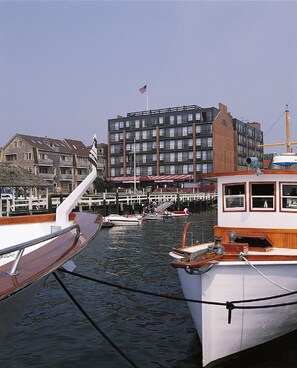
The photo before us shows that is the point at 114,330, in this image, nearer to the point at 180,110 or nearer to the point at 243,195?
the point at 243,195

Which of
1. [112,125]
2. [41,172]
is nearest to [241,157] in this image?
[112,125]

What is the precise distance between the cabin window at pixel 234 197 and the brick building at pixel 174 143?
70666 millimetres

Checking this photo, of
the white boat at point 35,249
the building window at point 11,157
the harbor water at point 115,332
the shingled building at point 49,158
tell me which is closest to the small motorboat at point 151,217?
the harbor water at point 115,332

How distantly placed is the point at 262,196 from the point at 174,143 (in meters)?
76.6

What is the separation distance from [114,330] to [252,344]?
369 cm

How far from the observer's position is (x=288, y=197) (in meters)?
9.87

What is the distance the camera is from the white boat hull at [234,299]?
7.83 metres

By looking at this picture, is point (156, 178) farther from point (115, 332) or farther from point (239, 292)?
point (239, 292)

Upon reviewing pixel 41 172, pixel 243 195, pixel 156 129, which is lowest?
pixel 243 195

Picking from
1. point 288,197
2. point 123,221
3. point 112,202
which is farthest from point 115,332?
point 112,202

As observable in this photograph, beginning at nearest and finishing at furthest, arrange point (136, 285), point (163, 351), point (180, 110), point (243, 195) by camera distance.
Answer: point (163, 351) → point (243, 195) → point (136, 285) → point (180, 110)

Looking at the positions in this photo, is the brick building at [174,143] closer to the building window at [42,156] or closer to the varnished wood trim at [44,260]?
the building window at [42,156]

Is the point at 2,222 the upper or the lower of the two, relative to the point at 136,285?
upper

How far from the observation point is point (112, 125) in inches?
3652
